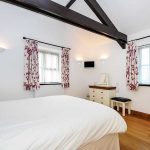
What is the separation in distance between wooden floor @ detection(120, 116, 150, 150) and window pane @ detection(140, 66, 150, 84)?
109cm

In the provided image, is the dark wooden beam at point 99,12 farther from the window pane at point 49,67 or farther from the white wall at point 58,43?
the window pane at point 49,67

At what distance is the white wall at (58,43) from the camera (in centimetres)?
327

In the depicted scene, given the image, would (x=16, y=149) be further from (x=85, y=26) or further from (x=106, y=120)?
(x=85, y=26)

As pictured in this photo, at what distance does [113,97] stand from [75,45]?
227 centimetres

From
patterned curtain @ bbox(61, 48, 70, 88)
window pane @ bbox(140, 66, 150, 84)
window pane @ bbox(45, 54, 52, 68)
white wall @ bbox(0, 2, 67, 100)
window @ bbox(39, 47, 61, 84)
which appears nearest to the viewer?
white wall @ bbox(0, 2, 67, 100)

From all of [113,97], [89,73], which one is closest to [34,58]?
[89,73]

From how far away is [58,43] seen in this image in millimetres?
4289

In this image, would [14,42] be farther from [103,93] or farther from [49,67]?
[103,93]

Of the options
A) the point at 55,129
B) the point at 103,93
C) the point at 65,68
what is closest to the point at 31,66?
the point at 65,68

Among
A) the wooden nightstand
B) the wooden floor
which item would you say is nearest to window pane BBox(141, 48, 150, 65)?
the wooden nightstand

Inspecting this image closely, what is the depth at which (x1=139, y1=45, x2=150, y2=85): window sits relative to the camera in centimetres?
361

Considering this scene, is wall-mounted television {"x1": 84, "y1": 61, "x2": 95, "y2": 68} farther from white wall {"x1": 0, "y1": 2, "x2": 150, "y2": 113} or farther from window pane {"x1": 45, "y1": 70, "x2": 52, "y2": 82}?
window pane {"x1": 45, "y1": 70, "x2": 52, "y2": 82}

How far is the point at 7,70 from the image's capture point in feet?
10.7

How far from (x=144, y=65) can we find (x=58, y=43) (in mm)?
2702
